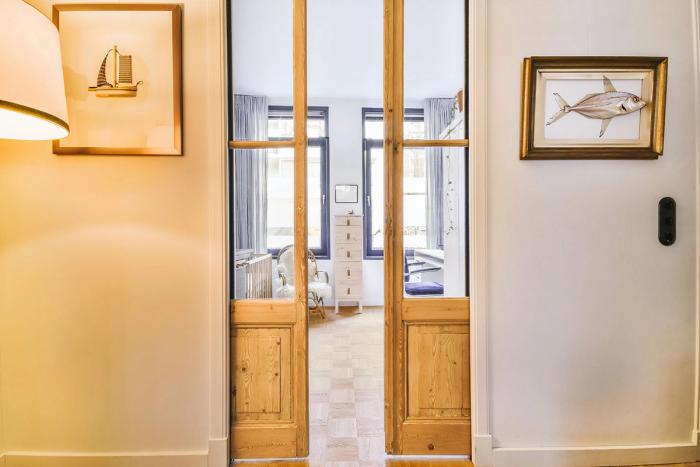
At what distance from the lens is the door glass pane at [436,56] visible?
179 centimetres

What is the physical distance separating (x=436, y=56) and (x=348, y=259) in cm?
323

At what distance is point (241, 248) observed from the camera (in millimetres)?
1940

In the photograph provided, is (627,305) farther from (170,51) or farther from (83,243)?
(83,243)

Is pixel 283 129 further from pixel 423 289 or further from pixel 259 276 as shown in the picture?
pixel 423 289

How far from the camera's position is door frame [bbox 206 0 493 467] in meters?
1.68

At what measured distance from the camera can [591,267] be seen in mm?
1735

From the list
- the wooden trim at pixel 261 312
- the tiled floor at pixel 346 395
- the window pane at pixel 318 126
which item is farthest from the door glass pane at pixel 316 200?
the wooden trim at pixel 261 312

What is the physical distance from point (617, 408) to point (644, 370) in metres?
0.23

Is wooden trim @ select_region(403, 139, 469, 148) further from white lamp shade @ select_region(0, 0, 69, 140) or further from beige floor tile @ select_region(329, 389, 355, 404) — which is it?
beige floor tile @ select_region(329, 389, 355, 404)

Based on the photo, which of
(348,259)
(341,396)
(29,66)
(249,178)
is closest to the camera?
(29,66)

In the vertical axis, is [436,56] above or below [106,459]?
above

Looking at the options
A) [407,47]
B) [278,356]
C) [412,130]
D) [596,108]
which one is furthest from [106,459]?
[596,108]

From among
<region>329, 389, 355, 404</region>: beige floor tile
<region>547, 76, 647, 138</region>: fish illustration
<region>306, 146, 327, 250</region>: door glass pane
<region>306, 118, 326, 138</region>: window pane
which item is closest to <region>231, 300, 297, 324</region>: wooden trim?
<region>329, 389, 355, 404</region>: beige floor tile

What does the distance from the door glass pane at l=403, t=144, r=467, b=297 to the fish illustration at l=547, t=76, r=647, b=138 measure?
0.51m
